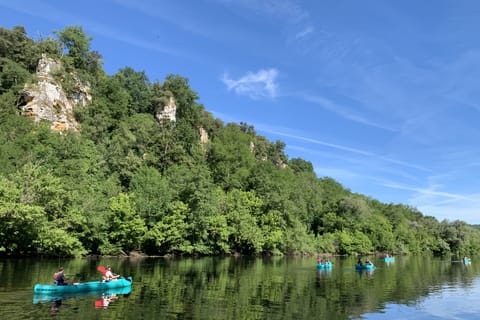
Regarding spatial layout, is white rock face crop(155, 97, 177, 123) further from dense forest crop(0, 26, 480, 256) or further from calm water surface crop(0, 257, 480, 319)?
calm water surface crop(0, 257, 480, 319)

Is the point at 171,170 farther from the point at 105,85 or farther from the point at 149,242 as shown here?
the point at 105,85

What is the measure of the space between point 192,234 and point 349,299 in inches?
1931

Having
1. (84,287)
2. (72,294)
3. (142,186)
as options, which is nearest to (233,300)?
(84,287)

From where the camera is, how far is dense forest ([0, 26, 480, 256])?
5084cm

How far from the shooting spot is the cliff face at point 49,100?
7819 cm

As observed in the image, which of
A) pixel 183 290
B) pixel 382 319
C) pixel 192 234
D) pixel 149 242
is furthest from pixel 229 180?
pixel 382 319

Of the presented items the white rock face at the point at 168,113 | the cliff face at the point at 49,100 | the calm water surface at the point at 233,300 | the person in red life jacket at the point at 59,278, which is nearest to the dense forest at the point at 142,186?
the white rock face at the point at 168,113

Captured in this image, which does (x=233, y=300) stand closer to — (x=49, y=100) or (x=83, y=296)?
(x=83, y=296)

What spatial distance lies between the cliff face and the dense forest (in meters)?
1.90

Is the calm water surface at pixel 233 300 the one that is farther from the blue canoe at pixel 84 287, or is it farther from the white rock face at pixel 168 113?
the white rock face at pixel 168 113

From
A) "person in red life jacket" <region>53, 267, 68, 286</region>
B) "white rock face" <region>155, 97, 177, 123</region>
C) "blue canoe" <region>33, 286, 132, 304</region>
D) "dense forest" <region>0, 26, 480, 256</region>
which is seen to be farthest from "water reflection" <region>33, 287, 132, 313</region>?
"white rock face" <region>155, 97, 177, 123</region>

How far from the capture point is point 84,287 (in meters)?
25.8

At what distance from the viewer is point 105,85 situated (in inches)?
4021

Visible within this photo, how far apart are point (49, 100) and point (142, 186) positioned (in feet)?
92.5
